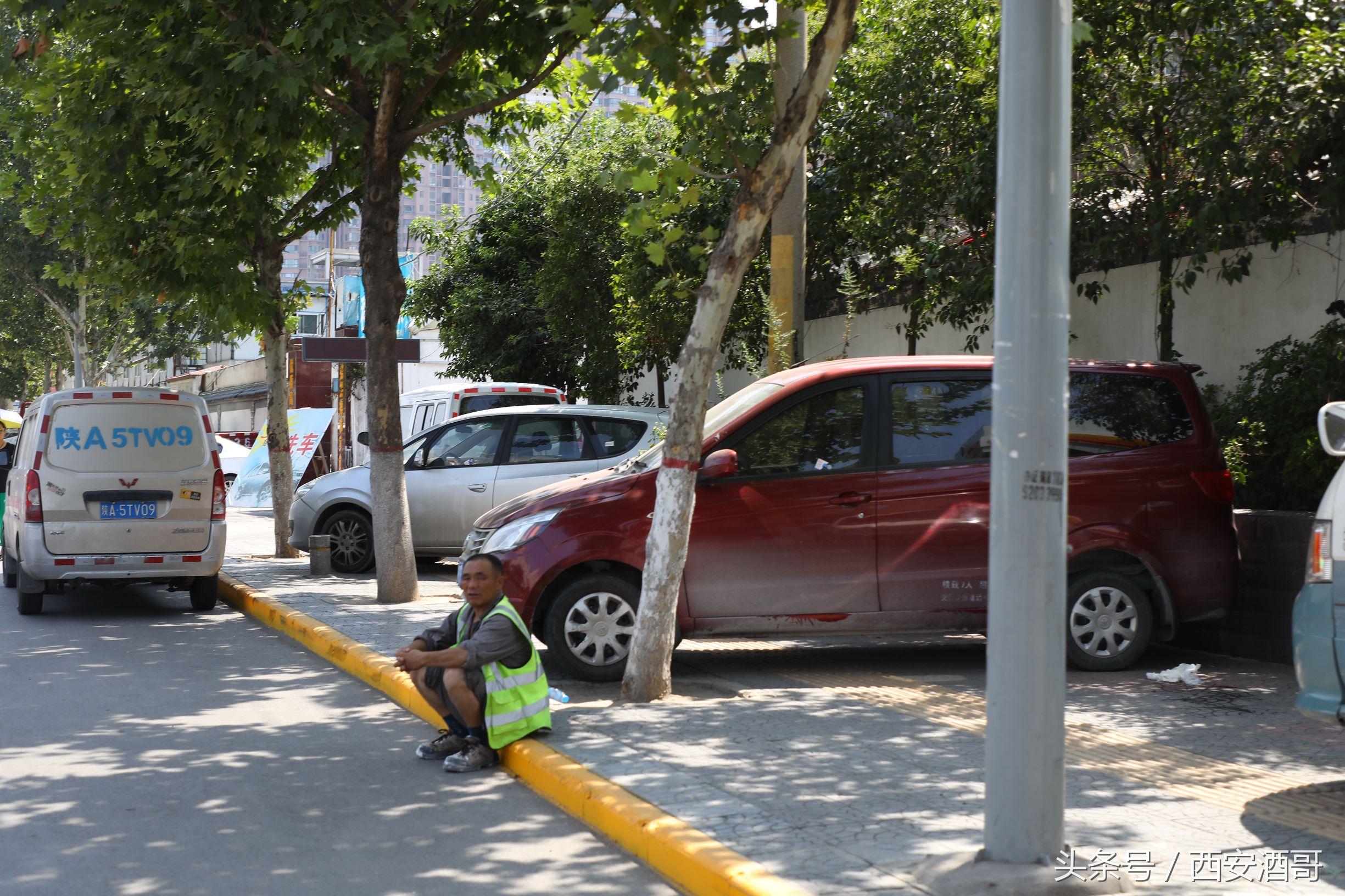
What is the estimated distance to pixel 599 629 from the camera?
8.11 metres

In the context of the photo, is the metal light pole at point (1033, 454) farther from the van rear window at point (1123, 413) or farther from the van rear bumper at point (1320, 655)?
the van rear window at point (1123, 413)

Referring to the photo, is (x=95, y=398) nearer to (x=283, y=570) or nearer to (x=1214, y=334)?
(x=283, y=570)

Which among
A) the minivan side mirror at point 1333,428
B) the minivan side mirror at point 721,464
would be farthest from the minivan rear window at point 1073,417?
the minivan side mirror at point 1333,428

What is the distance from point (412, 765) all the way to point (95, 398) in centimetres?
702

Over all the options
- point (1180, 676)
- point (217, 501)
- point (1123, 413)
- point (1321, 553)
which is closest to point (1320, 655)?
point (1321, 553)

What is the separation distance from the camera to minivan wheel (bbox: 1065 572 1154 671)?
27.6 feet

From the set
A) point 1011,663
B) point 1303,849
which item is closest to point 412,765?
point 1011,663

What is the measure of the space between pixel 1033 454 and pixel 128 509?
9.58 m

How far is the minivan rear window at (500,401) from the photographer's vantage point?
18.1 meters

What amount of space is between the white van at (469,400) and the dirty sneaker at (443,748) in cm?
1091

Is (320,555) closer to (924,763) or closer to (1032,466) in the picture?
(924,763)

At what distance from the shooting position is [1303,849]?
190 inches

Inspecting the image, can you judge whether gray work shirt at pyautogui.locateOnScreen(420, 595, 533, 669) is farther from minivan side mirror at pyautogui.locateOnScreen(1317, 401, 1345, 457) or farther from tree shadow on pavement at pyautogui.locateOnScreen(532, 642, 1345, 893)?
minivan side mirror at pyautogui.locateOnScreen(1317, 401, 1345, 457)

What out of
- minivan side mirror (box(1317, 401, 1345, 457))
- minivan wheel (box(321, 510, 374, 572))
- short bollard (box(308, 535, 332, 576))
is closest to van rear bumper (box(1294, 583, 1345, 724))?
minivan side mirror (box(1317, 401, 1345, 457))
